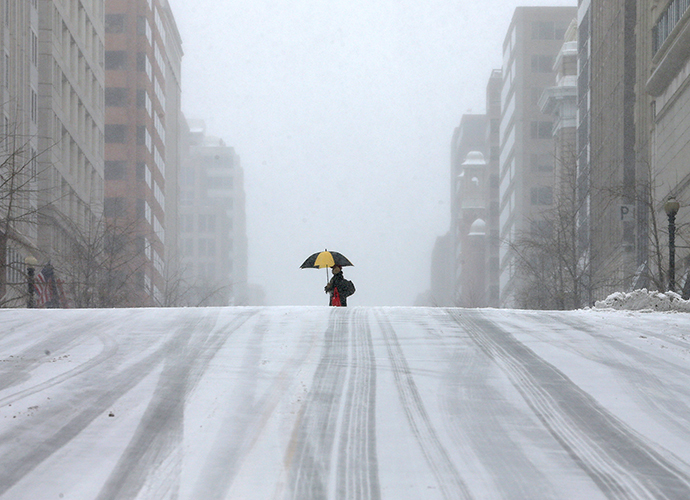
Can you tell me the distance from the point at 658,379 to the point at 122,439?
5.36m

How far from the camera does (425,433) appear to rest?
862 cm

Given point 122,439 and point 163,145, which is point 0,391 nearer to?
point 122,439

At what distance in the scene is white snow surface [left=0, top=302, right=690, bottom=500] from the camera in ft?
24.1

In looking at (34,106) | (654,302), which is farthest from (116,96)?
(654,302)

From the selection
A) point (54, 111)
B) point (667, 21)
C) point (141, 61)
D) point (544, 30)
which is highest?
point (544, 30)

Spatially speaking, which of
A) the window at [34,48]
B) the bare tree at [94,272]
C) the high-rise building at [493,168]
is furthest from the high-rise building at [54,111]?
the high-rise building at [493,168]

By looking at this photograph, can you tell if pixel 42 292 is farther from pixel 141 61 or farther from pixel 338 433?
pixel 141 61

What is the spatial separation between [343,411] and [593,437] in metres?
2.11

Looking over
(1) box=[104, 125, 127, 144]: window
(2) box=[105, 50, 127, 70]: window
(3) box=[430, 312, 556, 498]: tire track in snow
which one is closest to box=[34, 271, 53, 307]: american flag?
(3) box=[430, 312, 556, 498]: tire track in snow

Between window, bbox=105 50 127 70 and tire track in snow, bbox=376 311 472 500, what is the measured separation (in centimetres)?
8670

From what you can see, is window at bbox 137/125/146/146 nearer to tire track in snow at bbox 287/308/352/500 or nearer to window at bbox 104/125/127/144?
window at bbox 104/125/127/144

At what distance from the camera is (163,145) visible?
358 ft

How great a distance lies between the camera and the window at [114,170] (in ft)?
308

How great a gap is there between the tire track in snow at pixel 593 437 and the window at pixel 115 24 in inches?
3444
